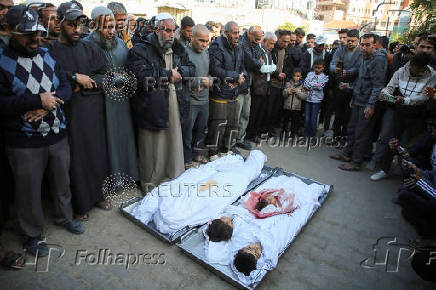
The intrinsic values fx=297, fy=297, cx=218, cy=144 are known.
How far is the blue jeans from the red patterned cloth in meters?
2.80

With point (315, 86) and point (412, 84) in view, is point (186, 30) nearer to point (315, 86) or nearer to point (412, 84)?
point (315, 86)

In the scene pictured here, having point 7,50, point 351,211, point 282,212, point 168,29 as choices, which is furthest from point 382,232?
point 7,50

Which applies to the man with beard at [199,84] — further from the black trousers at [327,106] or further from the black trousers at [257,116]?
the black trousers at [327,106]

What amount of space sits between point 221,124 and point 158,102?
172 cm

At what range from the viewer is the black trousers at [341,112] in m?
6.16

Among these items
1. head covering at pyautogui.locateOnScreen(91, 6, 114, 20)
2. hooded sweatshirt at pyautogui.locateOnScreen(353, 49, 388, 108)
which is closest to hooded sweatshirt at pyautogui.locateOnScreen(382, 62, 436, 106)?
hooded sweatshirt at pyautogui.locateOnScreen(353, 49, 388, 108)

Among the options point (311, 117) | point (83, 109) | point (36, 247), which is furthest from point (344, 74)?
point (36, 247)

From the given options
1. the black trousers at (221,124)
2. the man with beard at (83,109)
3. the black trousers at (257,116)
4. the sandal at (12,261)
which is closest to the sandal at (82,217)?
the man with beard at (83,109)

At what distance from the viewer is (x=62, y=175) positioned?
2.96 meters

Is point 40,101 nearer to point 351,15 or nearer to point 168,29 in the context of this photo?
point 168,29

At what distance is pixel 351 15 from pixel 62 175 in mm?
69674

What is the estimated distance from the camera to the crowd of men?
261cm

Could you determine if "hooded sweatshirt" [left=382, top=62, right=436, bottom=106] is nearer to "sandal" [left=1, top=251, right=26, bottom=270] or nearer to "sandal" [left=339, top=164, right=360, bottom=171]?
"sandal" [left=339, top=164, right=360, bottom=171]

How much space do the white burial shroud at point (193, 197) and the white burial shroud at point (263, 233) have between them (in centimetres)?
19
